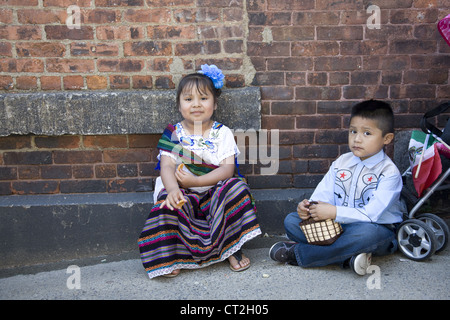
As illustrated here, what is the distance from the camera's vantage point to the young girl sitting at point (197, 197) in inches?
102

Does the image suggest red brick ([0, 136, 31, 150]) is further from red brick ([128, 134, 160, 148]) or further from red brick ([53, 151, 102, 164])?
red brick ([128, 134, 160, 148])

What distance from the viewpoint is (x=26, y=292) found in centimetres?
252

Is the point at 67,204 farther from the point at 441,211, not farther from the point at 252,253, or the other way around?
the point at 441,211

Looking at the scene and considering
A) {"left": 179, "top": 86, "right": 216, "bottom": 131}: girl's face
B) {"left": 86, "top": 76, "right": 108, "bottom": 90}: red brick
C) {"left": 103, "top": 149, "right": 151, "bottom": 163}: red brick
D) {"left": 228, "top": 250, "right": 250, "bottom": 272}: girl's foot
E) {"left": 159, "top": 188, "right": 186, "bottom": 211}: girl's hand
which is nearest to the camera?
{"left": 159, "top": 188, "right": 186, "bottom": 211}: girl's hand

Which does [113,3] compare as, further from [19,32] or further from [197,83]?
[197,83]

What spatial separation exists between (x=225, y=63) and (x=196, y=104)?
1.51 feet

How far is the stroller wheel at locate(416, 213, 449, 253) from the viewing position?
267 cm

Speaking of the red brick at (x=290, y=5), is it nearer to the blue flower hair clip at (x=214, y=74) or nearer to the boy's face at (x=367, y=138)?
the blue flower hair clip at (x=214, y=74)

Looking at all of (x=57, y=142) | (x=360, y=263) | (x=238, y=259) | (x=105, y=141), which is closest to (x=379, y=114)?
(x=360, y=263)

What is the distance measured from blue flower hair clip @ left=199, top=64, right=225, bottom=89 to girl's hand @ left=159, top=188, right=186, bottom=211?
30.2 inches

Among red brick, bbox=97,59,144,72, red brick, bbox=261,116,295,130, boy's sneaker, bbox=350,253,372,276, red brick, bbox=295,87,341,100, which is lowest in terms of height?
boy's sneaker, bbox=350,253,372,276

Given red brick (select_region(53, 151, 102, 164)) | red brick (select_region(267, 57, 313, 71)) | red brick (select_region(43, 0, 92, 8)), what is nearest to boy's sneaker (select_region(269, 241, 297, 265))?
red brick (select_region(267, 57, 313, 71))

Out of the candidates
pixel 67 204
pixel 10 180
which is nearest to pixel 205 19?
pixel 67 204
